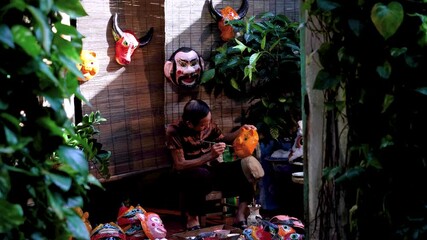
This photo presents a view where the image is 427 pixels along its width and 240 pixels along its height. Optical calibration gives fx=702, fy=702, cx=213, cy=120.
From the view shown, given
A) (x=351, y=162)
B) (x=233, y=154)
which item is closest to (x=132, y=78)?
(x=233, y=154)

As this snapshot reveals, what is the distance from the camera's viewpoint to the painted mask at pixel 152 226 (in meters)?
5.20

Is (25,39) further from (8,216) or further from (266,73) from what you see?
(266,73)

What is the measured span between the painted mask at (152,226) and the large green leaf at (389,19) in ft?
9.63

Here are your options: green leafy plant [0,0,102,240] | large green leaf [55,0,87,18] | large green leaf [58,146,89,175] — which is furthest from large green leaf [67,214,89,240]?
large green leaf [55,0,87,18]

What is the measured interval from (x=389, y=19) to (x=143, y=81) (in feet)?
11.7

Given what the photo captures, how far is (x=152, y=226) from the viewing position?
5.22m

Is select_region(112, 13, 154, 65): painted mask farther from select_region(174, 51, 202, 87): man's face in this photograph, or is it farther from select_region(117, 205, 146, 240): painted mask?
select_region(117, 205, 146, 240): painted mask

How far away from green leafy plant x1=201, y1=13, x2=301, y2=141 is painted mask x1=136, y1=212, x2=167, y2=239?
1351 mm

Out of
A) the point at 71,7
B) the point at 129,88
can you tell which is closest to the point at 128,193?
the point at 129,88

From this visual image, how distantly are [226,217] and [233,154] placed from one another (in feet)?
1.82

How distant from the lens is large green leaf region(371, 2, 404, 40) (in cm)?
272

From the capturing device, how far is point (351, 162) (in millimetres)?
3109

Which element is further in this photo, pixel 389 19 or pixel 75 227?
pixel 389 19

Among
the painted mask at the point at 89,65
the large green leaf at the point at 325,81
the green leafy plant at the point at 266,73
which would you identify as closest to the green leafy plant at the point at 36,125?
the large green leaf at the point at 325,81
